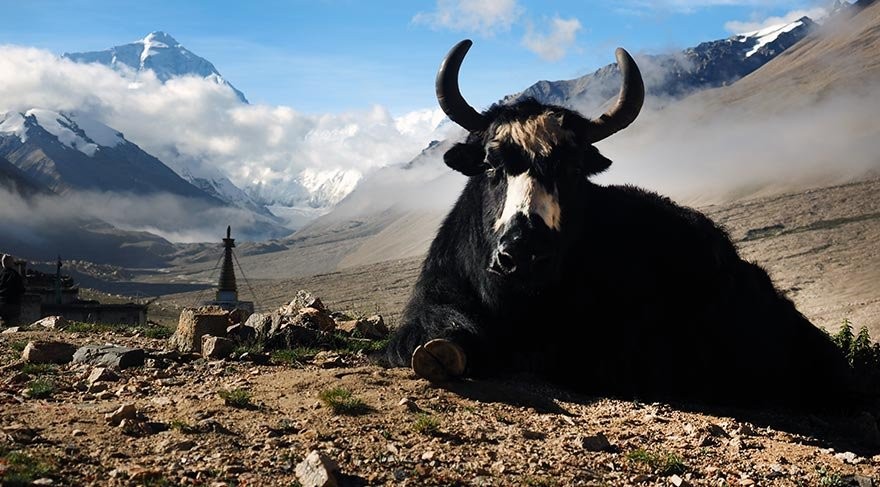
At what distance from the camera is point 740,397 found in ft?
31.4

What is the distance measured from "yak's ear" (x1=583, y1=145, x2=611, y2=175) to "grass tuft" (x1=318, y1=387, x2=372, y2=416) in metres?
4.02

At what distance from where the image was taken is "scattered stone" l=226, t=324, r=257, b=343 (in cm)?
1045

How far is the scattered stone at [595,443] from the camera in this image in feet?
20.1

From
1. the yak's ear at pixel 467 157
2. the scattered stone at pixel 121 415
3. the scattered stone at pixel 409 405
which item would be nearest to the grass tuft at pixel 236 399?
the scattered stone at pixel 121 415

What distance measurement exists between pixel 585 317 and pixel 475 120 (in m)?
2.62

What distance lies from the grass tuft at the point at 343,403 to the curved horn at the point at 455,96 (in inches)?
152

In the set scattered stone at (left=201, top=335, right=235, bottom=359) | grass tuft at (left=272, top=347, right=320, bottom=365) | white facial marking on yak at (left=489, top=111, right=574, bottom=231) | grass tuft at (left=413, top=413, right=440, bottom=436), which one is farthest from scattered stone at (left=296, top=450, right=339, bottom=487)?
scattered stone at (left=201, top=335, right=235, bottom=359)

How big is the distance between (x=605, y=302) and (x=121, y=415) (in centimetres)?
512

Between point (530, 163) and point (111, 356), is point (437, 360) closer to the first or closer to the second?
point (530, 163)

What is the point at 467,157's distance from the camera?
9477 millimetres

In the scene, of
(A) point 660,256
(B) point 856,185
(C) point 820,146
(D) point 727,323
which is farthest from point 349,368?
(C) point 820,146

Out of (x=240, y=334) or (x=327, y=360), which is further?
(x=240, y=334)

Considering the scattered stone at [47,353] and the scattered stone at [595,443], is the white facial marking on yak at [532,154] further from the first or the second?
the scattered stone at [47,353]

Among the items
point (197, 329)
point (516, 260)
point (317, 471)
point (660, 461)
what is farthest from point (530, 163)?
point (197, 329)
